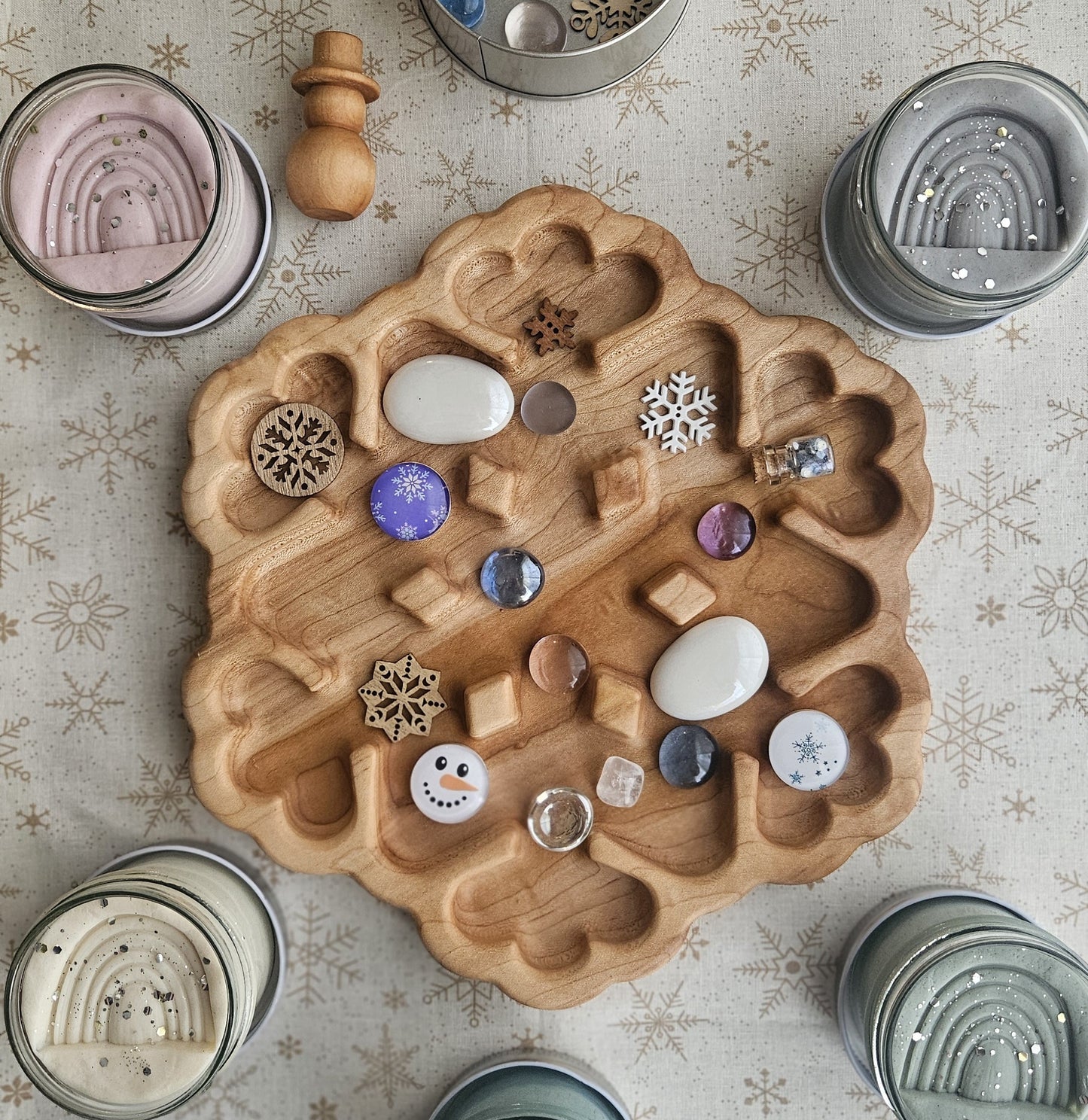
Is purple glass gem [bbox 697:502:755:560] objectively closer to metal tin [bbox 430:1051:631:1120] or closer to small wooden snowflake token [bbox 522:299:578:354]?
small wooden snowflake token [bbox 522:299:578:354]

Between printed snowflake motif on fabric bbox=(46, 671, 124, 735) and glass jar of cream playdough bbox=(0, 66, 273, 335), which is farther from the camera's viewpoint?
printed snowflake motif on fabric bbox=(46, 671, 124, 735)

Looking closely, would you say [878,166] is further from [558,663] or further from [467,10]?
[558,663]

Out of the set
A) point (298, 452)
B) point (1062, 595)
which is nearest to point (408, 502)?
point (298, 452)

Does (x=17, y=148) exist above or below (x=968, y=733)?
above

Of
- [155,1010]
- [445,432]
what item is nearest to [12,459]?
[445,432]

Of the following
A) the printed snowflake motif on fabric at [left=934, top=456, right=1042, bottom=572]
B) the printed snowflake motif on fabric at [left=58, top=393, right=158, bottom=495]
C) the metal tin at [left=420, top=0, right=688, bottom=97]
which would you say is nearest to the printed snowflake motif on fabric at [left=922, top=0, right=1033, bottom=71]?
the metal tin at [left=420, top=0, right=688, bottom=97]

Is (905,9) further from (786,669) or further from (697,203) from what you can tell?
(786,669)

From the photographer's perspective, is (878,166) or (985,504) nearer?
(878,166)
